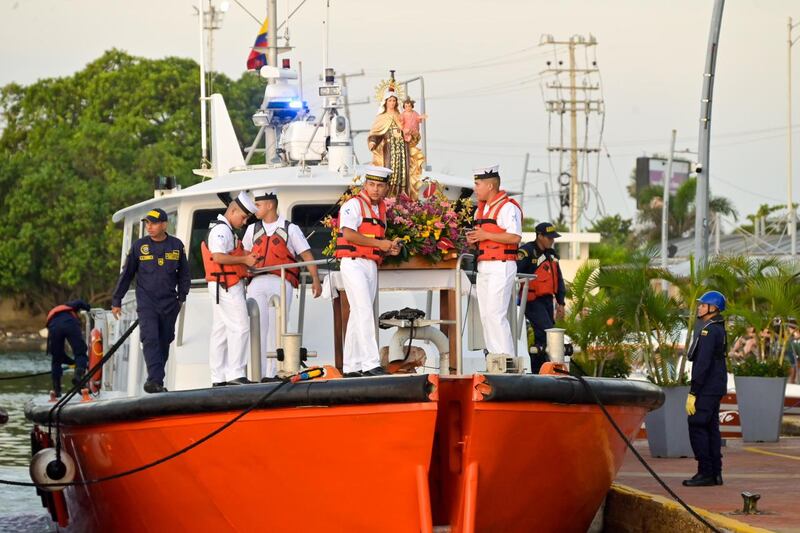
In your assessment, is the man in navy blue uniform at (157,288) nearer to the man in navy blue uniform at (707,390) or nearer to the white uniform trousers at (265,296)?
the white uniform trousers at (265,296)

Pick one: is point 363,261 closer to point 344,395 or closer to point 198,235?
point 344,395

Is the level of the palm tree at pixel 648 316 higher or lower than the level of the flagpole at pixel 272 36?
lower

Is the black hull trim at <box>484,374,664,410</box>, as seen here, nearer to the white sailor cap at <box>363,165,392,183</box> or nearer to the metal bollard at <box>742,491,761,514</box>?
the metal bollard at <box>742,491,761,514</box>

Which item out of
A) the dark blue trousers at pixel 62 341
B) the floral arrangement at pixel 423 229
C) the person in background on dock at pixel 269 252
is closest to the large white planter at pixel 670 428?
the floral arrangement at pixel 423 229

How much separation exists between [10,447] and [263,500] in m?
12.6

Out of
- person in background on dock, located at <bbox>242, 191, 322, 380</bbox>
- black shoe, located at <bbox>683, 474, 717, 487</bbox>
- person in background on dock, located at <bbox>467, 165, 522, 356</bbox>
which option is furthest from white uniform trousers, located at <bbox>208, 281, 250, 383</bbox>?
black shoe, located at <bbox>683, 474, 717, 487</bbox>

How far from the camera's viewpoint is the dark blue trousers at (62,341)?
18125 mm

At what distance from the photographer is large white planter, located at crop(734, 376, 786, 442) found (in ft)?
51.0

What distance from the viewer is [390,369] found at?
9836 mm

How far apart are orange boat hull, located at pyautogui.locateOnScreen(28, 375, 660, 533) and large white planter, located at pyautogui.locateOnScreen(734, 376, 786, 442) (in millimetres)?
6005

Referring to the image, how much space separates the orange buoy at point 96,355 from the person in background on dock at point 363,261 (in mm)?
5030

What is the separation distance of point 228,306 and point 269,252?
0.58 meters

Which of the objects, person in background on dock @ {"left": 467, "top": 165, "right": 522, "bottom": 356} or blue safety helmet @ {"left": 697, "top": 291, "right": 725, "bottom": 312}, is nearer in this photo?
person in background on dock @ {"left": 467, "top": 165, "right": 522, "bottom": 356}

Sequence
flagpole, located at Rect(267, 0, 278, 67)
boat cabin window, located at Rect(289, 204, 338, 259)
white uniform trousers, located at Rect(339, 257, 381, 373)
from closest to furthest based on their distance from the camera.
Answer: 1. white uniform trousers, located at Rect(339, 257, 381, 373)
2. boat cabin window, located at Rect(289, 204, 338, 259)
3. flagpole, located at Rect(267, 0, 278, 67)
